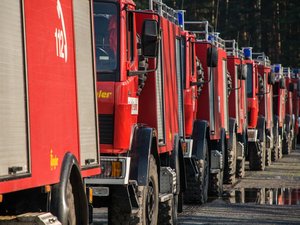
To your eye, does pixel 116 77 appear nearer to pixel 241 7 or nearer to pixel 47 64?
pixel 47 64

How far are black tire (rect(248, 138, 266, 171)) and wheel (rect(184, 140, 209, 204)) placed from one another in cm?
1048

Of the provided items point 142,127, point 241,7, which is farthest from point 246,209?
point 241,7

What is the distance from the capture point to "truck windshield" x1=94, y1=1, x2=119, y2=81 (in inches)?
510

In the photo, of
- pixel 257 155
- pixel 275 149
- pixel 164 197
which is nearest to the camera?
pixel 164 197

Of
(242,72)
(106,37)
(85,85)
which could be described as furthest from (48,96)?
(242,72)

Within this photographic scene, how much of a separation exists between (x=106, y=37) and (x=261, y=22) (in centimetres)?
8065

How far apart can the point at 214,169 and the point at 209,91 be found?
146 cm

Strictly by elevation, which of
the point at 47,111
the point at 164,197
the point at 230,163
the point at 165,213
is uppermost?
the point at 47,111

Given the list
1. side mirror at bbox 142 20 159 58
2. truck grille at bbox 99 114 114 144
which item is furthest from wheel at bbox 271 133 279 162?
side mirror at bbox 142 20 159 58

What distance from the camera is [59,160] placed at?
9242 mm

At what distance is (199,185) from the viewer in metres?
19.6

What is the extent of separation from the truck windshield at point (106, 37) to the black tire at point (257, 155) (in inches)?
700

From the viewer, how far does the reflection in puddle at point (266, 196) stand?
2167cm

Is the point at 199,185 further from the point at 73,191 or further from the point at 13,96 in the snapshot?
the point at 13,96
